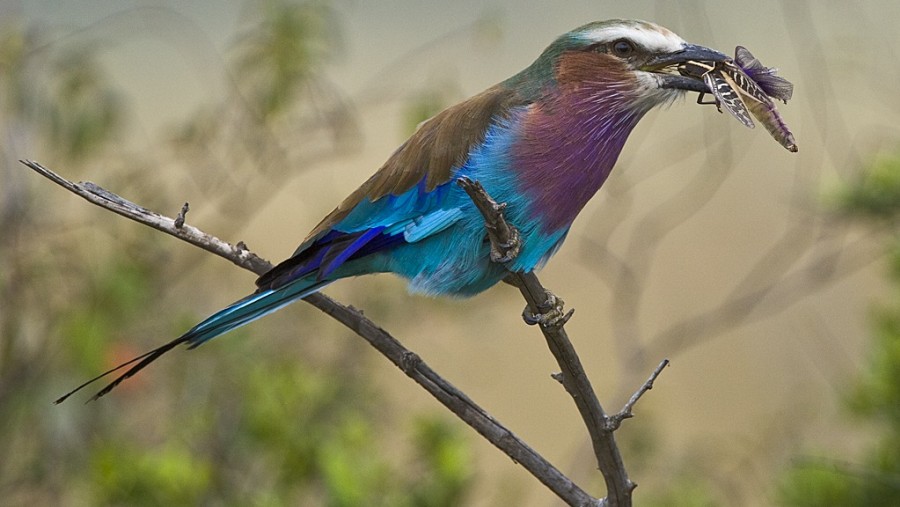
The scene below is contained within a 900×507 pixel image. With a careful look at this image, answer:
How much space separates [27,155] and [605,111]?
168 centimetres

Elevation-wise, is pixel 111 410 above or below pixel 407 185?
above

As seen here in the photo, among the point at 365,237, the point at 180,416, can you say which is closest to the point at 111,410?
the point at 180,416

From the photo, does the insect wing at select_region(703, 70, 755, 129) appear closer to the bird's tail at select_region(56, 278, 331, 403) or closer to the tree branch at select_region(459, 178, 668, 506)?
the tree branch at select_region(459, 178, 668, 506)

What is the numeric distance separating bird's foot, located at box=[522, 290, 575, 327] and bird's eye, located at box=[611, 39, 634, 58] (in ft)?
1.42

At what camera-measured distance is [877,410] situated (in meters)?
2.49

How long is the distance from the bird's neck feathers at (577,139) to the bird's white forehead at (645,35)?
36 millimetres

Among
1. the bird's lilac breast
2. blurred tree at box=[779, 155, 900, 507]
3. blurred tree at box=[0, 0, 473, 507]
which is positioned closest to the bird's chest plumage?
the bird's lilac breast

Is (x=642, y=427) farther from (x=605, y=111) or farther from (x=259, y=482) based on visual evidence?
(x=605, y=111)

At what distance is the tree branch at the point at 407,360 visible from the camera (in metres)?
1.40

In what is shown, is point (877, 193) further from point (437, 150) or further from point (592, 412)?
point (592, 412)

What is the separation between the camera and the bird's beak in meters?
1.61

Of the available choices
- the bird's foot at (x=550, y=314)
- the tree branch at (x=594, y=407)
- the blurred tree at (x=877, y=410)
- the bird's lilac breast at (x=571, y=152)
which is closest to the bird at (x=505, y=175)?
the bird's lilac breast at (x=571, y=152)

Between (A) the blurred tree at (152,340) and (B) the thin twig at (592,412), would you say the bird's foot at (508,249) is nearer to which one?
(B) the thin twig at (592,412)

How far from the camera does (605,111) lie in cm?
170
